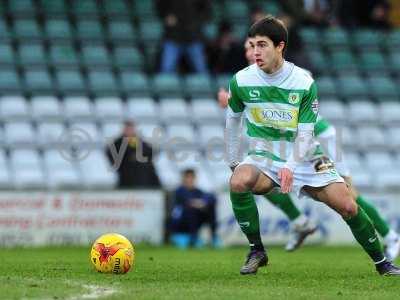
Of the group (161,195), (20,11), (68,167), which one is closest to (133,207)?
(161,195)

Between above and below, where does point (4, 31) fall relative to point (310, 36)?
above

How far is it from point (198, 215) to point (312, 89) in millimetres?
8056

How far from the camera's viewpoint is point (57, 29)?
2084cm

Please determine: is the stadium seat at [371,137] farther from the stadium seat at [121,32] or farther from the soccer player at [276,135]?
the soccer player at [276,135]

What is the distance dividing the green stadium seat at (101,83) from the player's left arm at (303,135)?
11.2 metres

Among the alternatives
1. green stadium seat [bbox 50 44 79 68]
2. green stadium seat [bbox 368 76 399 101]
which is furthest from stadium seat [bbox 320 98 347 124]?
green stadium seat [bbox 50 44 79 68]

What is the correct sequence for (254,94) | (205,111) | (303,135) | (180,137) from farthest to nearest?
1. (205,111)
2. (180,137)
3. (254,94)
4. (303,135)

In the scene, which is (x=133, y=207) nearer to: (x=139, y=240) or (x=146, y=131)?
(x=139, y=240)

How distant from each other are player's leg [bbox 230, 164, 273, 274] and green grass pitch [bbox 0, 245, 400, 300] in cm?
15

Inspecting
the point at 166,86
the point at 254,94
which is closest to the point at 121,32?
the point at 166,86

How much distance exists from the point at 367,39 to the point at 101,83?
6.32 meters

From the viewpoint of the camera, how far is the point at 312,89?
356 inches

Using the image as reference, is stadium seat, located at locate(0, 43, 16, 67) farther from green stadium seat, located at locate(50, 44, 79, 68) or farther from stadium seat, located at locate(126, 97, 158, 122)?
stadium seat, located at locate(126, 97, 158, 122)

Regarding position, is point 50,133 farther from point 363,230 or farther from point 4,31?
point 363,230
